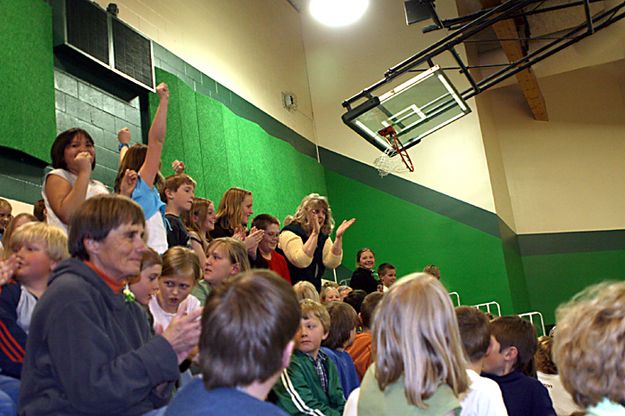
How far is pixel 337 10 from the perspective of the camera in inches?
355

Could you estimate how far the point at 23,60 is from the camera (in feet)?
15.3

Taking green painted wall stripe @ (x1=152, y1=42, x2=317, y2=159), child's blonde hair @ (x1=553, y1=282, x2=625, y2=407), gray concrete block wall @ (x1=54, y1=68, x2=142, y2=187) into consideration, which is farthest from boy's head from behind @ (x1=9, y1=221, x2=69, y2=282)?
green painted wall stripe @ (x1=152, y1=42, x2=317, y2=159)

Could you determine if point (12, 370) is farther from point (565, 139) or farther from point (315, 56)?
point (565, 139)

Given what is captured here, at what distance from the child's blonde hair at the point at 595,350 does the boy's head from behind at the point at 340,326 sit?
2068 millimetres

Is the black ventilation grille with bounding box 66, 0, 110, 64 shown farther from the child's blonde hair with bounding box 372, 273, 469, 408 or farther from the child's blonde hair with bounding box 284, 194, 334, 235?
the child's blonde hair with bounding box 372, 273, 469, 408

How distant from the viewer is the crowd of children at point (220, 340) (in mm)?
1492

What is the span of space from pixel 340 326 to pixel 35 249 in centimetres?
160

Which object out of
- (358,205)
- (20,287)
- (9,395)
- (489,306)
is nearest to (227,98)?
(358,205)

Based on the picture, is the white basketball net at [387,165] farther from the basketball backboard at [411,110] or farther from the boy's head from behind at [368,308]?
the boy's head from behind at [368,308]

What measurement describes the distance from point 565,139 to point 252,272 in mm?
9733

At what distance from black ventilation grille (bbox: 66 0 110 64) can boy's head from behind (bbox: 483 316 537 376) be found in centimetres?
365

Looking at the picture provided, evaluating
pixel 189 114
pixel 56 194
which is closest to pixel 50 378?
pixel 56 194

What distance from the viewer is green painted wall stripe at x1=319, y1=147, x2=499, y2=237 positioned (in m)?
9.13

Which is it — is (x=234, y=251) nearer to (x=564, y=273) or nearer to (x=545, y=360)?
(x=545, y=360)
